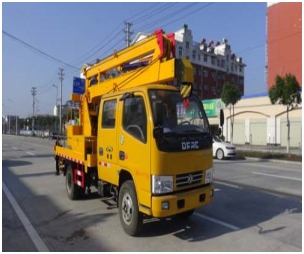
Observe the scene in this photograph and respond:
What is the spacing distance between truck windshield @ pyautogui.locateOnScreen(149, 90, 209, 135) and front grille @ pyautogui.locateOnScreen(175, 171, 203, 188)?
725mm

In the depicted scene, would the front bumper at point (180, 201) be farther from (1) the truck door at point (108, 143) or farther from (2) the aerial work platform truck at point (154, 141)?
(1) the truck door at point (108, 143)

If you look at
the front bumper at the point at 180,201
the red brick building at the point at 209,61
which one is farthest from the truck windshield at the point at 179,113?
the red brick building at the point at 209,61

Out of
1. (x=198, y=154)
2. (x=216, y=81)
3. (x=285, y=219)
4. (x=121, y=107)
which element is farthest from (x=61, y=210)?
(x=216, y=81)

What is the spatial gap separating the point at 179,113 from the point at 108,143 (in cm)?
171

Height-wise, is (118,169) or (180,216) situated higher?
(118,169)

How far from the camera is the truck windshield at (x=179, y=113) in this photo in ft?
19.1

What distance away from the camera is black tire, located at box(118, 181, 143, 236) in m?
5.89

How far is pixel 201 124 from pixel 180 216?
2.00 metres

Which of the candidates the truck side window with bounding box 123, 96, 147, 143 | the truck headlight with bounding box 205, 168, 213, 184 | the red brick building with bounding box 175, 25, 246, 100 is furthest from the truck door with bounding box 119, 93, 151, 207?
the red brick building with bounding box 175, 25, 246, 100

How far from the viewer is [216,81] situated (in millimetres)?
84562

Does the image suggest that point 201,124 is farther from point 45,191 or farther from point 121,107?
point 45,191

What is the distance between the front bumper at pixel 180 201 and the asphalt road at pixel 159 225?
53 centimetres

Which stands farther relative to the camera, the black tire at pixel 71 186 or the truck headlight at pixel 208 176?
the black tire at pixel 71 186

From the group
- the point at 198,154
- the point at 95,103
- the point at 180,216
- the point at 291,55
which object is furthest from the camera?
the point at 291,55
